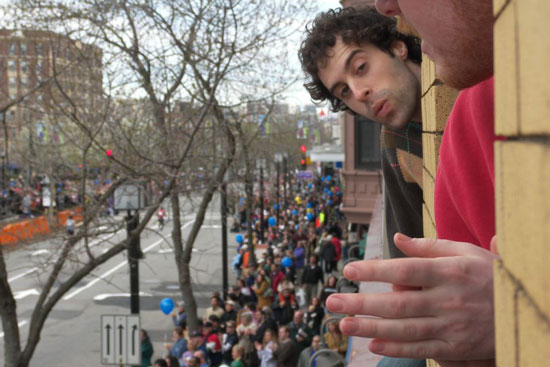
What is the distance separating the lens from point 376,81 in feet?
8.43

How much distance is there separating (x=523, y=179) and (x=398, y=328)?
0.47 meters

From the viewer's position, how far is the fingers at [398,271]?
3.12ft

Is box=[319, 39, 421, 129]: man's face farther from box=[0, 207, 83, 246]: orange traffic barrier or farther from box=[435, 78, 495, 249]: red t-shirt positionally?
box=[0, 207, 83, 246]: orange traffic barrier

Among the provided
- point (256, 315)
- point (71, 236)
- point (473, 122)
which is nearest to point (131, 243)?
point (71, 236)

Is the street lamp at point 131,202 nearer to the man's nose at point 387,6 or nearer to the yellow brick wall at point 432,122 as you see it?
the yellow brick wall at point 432,122

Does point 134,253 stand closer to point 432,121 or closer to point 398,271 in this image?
point 432,121

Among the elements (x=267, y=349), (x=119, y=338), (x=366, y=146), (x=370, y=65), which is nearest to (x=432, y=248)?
(x=370, y=65)

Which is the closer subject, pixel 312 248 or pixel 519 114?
pixel 519 114

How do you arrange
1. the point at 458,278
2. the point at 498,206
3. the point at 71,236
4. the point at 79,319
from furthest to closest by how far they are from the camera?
1. the point at 79,319
2. the point at 71,236
3. the point at 458,278
4. the point at 498,206

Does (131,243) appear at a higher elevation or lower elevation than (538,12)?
lower

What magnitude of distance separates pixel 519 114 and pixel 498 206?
10 cm

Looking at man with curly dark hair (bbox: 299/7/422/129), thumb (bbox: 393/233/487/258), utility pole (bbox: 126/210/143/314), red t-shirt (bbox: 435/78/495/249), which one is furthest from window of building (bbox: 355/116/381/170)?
thumb (bbox: 393/233/487/258)

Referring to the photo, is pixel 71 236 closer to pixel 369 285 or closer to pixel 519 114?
pixel 369 285

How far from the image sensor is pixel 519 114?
1.84 feet
